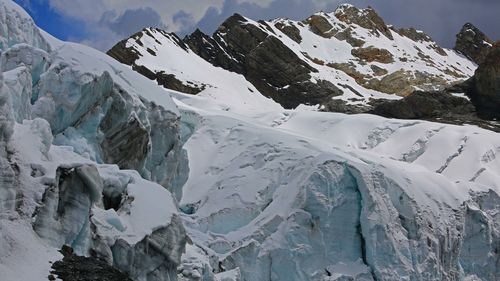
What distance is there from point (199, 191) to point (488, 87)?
179 ft

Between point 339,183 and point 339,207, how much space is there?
58.6 inches

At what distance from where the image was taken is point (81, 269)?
18812 millimetres

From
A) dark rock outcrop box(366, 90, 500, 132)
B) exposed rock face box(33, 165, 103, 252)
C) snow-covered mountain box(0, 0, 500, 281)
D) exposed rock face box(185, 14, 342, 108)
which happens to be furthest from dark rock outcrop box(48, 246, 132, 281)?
exposed rock face box(185, 14, 342, 108)

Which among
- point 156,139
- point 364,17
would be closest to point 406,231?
point 156,139

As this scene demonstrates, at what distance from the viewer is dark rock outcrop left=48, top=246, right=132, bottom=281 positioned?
708 inches

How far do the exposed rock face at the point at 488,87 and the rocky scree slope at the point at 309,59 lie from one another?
1486 cm

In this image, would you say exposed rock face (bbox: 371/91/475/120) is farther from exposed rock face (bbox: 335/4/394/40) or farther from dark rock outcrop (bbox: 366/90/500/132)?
exposed rock face (bbox: 335/4/394/40)

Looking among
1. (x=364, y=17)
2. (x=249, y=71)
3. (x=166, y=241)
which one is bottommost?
(x=249, y=71)

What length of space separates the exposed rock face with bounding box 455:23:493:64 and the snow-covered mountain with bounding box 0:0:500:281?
366 ft

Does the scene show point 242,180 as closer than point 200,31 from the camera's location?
Yes

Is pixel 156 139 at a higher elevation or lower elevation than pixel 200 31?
higher

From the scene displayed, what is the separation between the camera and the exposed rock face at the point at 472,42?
171m

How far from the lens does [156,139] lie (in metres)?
36.2

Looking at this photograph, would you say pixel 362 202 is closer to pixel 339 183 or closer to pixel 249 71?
pixel 339 183
